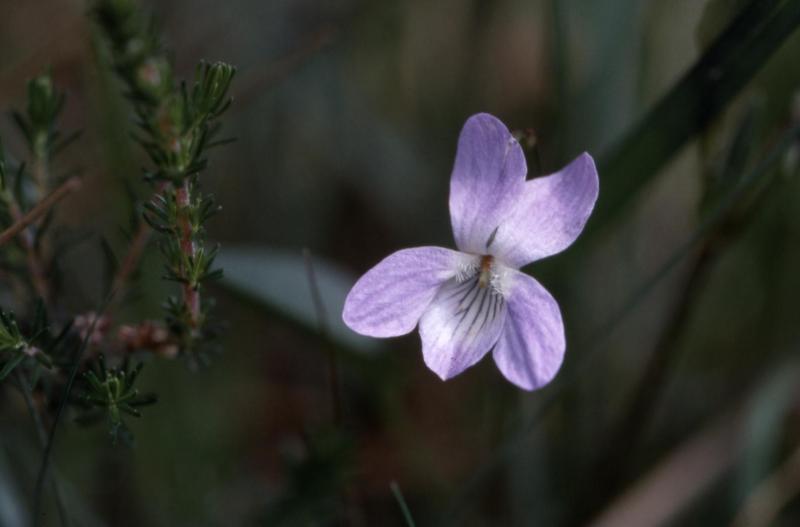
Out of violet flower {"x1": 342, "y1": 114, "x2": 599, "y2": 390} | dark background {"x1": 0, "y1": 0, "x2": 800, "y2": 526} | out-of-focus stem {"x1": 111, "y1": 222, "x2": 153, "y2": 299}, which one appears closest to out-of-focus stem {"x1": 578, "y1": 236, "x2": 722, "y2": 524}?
dark background {"x1": 0, "y1": 0, "x2": 800, "y2": 526}

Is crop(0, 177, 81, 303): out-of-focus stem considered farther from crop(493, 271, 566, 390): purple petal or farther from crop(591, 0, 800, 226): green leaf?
crop(591, 0, 800, 226): green leaf

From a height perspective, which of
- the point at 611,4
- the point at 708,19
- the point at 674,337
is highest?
the point at 611,4

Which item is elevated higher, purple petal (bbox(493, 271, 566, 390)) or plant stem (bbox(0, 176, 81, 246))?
plant stem (bbox(0, 176, 81, 246))

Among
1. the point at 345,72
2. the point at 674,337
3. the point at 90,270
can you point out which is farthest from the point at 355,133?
the point at 674,337

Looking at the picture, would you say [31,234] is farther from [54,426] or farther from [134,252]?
[54,426]

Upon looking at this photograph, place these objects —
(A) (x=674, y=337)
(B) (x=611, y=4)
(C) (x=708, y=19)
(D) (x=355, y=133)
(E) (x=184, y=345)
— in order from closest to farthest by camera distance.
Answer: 1. (E) (x=184, y=345)
2. (C) (x=708, y=19)
3. (A) (x=674, y=337)
4. (B) (x=611, y=4)
5. (D) (x=355, y=133)

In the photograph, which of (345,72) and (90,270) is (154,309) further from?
(345,72)

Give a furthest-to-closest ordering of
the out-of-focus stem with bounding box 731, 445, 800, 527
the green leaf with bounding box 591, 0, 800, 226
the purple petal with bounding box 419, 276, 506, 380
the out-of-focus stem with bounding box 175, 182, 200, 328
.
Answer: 1. the out-of-focus stem with bounding box 731, 445, 800, 527
2. the green leaf with bounding box 591, 0, 800, 226
3. the purple petal with bounding box 419, 276, 506, 380
4. the out-of-focus stem with bounding box 175, 182, 200, 328
